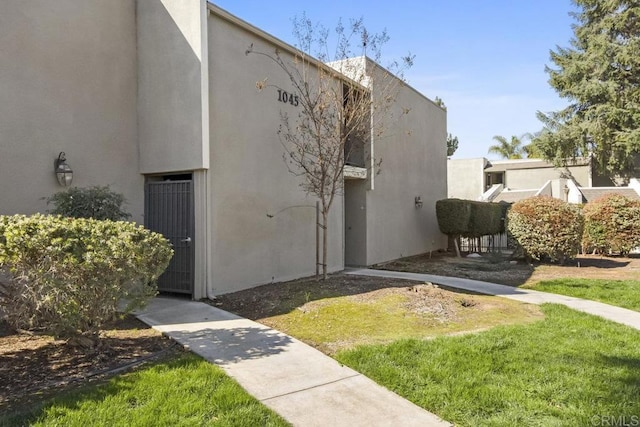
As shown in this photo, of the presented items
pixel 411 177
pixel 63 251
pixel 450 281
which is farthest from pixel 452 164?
pixel 63 251

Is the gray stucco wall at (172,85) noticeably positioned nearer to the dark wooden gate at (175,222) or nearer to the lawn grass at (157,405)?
the dark wooden gate at (175,222)

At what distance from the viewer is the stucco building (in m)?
6.70

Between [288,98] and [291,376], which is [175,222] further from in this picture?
[291,376]

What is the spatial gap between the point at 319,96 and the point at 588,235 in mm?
11331

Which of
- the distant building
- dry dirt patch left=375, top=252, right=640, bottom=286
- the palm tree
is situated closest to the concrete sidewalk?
dry dirt patch left=375, top=252, right=640, bottom=286

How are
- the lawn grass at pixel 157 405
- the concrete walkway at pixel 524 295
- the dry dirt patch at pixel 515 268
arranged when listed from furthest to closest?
1. the dry dirt patch at pixel 515 268
2. the concrete walkway at pixel 524 295
3. the lawn grass at pixel 157 405

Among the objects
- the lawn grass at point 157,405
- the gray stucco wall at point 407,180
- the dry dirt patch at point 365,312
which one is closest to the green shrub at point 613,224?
the gray stucco wall at point 407,180

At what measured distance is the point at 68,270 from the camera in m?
4.27

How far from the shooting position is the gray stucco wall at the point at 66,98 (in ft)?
21.2

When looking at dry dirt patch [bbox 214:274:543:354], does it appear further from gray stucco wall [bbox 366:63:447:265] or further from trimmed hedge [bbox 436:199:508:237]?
trimmed hedge [bbox 436:199:508:237]

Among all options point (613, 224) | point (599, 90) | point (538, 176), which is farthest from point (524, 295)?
point (538, 176)

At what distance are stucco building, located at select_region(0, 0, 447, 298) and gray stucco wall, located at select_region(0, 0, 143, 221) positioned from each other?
18 mm

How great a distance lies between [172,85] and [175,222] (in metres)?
2.49

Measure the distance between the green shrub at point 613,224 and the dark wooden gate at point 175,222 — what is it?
13.2m
